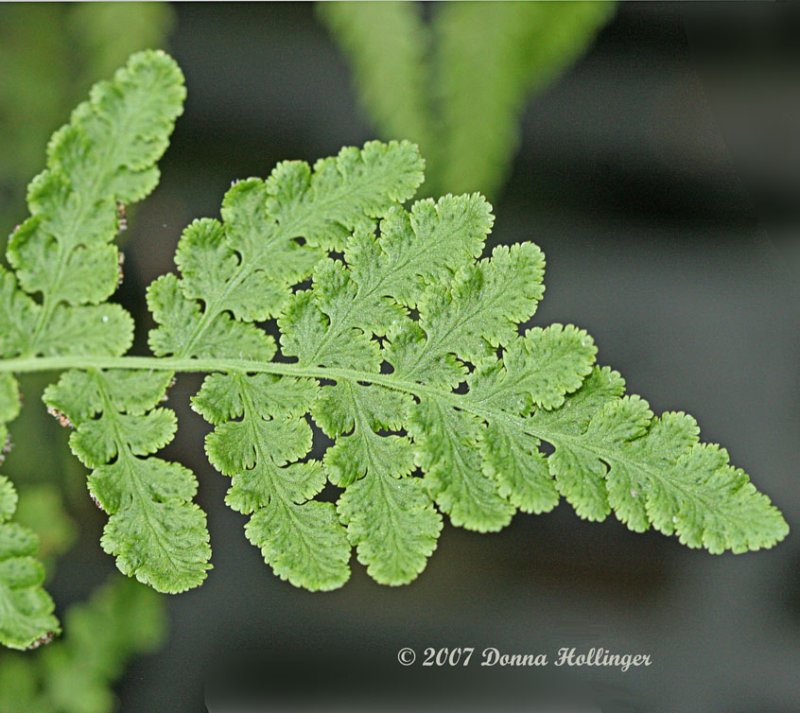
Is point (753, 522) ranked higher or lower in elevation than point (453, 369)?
lower

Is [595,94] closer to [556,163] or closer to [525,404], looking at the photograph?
[556,163]

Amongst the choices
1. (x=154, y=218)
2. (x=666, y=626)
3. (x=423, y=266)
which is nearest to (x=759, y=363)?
(x=666, y=626)

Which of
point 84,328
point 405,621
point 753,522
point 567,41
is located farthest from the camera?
point 405,621

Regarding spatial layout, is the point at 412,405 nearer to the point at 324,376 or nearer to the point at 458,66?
the point at 324,376

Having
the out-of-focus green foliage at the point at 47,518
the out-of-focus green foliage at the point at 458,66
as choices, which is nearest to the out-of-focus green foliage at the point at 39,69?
the out-of-focus green foliage at the point at 458,66

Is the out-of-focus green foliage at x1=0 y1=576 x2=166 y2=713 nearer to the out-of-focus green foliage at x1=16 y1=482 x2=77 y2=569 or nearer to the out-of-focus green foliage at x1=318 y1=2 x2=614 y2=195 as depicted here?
the out-of-focus green foliage at x1=16 y1=482 x2=77 y2=569

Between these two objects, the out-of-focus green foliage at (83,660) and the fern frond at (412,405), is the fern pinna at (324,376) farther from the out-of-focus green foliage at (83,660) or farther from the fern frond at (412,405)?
the out-of-focus green foliage at (83,660)
